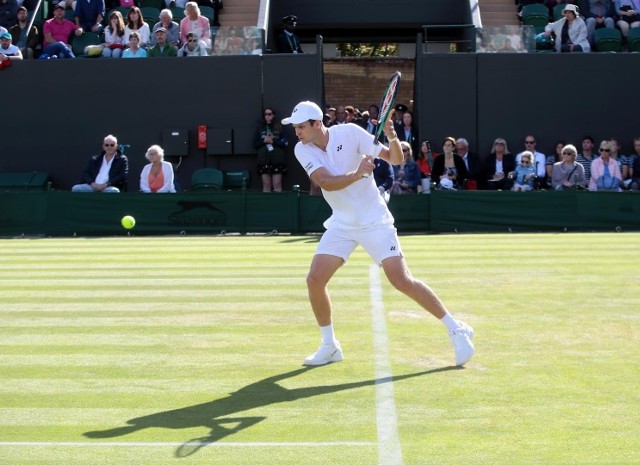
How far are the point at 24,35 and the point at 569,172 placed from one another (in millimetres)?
13268

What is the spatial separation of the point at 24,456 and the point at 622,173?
18.6m

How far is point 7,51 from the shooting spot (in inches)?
1002

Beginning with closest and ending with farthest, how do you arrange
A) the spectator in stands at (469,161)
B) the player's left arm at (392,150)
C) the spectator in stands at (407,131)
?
the player's left arm at (392,150) < the spectator in stands at (469,161) < the spectator in stands at (407,131)

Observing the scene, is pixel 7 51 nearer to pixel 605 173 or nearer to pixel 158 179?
pixel 158 179

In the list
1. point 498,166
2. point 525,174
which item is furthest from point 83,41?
point 525,174

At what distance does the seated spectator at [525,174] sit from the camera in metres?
21.8

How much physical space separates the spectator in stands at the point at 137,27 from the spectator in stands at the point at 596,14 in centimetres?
1025

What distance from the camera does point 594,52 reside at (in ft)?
81.9

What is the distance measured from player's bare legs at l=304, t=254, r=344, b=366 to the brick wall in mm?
18789

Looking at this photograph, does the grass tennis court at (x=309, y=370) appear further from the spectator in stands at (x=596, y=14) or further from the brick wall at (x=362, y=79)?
the brick wall at (x=362, y=79)

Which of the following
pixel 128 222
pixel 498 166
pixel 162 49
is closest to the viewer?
pixel 128 222

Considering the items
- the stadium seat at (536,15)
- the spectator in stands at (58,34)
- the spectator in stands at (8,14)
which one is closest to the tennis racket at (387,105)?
the spectator in stands at (58,34)

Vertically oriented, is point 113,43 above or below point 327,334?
above

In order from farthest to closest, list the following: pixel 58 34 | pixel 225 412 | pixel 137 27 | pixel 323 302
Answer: pixel 58 34, pixel 137 27, pixel 323 302, pixel 225 412
